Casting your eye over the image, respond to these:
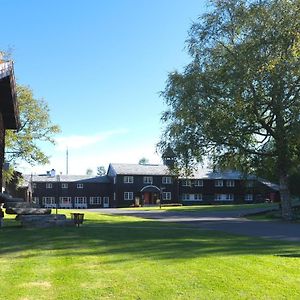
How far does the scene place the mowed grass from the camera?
7.68 metres

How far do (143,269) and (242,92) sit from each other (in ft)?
74.0

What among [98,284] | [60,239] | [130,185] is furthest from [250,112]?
[130,185]

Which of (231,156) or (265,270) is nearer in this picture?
(265,270)

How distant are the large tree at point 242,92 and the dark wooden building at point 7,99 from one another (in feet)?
39.5

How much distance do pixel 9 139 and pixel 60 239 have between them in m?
35.2

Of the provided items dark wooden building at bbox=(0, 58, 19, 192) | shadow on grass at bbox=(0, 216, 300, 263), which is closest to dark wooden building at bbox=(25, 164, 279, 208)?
dark wooden building at bbox=(0, 58, 19, 192)

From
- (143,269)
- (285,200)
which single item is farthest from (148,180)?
(143,269)

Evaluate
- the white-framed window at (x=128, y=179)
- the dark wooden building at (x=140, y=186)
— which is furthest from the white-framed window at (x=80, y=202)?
the white-framed window at (x=128, y=179)

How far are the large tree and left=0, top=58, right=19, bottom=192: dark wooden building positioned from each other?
1204 centimetres

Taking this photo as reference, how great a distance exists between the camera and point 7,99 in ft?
66.9

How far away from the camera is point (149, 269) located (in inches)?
378

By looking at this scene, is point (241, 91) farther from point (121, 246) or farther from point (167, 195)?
point (167, 195)

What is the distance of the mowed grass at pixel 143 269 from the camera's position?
303 inches

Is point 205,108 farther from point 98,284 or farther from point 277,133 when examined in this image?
point 98,284
